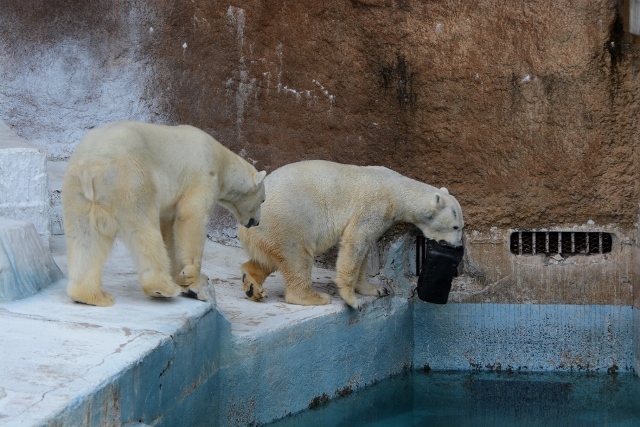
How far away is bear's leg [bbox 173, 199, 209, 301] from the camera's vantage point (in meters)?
5.27

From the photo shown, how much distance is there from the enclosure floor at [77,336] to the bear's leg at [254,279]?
1.16 feet

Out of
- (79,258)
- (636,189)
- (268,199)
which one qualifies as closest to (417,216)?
(268,199)

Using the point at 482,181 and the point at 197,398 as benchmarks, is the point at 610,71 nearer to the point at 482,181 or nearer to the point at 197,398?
the point at 482,181

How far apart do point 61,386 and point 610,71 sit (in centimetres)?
511

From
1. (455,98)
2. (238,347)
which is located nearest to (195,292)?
→ (238,347)

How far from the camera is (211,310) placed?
5238mm

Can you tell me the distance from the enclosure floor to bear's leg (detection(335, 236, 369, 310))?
59cm

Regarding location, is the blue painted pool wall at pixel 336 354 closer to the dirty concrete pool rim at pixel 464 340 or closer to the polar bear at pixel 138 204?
the dirty concrete pool rim at pixel 464 340

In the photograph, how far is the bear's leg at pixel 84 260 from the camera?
479 centimetres

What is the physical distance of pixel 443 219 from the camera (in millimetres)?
6953

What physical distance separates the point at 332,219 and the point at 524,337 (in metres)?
1.88

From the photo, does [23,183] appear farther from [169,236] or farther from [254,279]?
[254,279]

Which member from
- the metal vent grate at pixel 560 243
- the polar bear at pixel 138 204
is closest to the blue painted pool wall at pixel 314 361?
the polar bear at pixel 138 204

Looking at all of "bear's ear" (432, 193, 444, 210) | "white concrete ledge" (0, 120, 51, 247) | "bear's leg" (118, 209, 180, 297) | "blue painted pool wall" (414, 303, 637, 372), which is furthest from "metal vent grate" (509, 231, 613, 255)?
"white concrete ledge" (0, 120, 51, 247)
